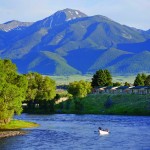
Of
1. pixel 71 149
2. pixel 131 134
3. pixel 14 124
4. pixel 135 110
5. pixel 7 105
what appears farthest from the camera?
pixel 135 110

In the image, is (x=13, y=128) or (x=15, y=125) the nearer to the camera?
(x=13, y=128)

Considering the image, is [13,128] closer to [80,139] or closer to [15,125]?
[15,125]

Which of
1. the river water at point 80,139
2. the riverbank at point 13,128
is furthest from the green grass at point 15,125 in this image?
the river water at point 80,139

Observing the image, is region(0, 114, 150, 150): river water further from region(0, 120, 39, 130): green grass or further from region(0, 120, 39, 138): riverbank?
region(0, 120, 39, 130): green grass

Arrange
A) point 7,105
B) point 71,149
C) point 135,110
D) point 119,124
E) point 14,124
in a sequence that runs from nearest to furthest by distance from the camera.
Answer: point 71,149
point 7,105
point 14,124
point 119,124
point 135,110

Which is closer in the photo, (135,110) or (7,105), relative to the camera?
(7,105)

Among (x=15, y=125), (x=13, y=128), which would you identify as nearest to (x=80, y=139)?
(x=13, y=128)

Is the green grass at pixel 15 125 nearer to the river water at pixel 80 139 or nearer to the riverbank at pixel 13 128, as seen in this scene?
the riverbank at pixel 13 128

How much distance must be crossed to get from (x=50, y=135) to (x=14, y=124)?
22038 millimetres

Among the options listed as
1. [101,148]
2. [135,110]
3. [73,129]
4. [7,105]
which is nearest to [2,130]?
[7,105]

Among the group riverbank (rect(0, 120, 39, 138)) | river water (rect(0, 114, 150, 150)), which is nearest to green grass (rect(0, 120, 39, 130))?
riverbank (rect(0, 120, 39, 138))

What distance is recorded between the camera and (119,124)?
5773 inches

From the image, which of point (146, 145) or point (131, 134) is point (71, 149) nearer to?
point (146, 145)

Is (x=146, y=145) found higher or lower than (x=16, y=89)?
lower
